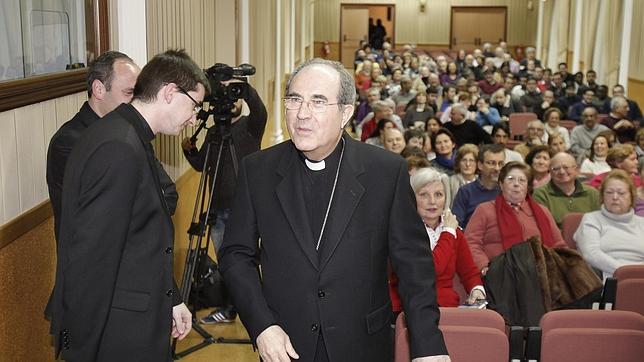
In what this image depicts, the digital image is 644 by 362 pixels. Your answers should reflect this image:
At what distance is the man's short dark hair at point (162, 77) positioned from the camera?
→ 2711mm

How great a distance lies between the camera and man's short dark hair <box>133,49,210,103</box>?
107 inches

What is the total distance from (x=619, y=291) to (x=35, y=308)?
2.94m

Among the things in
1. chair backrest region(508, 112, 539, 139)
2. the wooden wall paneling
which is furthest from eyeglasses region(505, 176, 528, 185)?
chair backrest region(508, 112, 539, 139)

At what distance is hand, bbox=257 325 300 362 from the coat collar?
0.73 feet

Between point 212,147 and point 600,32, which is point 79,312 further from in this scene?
point 600,32

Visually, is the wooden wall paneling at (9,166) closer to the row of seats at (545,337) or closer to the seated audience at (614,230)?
the row of seats at (545,337)

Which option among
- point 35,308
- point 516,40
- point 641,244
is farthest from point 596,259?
point 516,40

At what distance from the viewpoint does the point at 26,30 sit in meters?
3.78

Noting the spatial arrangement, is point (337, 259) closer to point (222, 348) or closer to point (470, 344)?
point (470, 344)

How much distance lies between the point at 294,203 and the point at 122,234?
526 millimetres

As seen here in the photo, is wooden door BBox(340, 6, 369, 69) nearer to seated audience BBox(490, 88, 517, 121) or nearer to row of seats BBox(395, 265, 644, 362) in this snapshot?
seated audience BBox(490, 88, 517, 121)

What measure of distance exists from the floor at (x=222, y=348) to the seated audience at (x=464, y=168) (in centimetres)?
→ 222

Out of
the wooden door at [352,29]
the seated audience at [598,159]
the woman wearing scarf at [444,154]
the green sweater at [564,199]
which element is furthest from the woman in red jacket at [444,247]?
the wooden door at [352,29]

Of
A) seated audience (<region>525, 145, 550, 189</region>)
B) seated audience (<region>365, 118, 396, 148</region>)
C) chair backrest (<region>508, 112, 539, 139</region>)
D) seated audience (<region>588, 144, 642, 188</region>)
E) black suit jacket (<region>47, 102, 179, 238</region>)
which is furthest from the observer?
chair backrest (<region>508, 112, 539, 139</region>)
